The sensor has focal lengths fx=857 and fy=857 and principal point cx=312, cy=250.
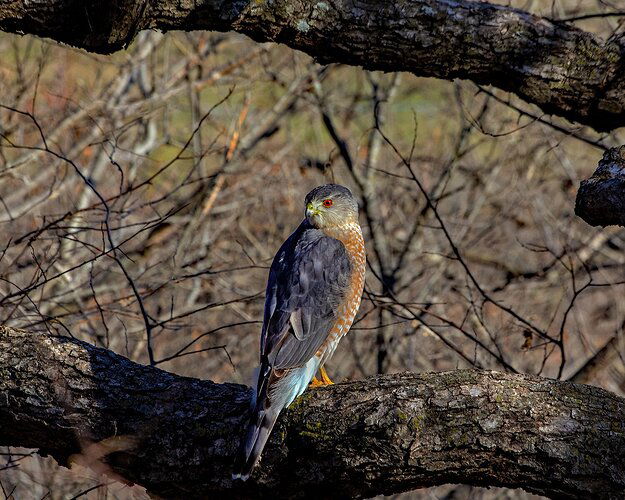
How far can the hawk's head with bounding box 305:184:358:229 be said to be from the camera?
513 cm

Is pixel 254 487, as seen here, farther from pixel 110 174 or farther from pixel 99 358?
pixel 110 174

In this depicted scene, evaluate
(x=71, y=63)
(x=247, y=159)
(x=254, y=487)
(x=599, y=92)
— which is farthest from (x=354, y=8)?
(x=71, y=63)

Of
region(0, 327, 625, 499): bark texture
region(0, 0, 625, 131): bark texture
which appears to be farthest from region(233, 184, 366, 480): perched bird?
region(0, 0, 625, 131): bark texture

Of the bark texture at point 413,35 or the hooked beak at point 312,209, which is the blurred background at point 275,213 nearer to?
the hooked beak at point 312,209

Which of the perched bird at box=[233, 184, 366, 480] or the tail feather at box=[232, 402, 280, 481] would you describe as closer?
the tail feather at box=[232, 402, 280, 481]

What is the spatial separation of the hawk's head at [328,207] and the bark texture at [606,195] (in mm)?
1875

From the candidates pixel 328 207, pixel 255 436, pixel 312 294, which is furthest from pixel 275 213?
pixel 255 436

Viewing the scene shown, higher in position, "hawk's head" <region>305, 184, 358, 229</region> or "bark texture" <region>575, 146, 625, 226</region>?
"hawk's head" <region>305, 184, 358, 229</region>

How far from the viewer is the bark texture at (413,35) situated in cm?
386

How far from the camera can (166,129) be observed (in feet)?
24.5

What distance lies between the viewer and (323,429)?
3.35m

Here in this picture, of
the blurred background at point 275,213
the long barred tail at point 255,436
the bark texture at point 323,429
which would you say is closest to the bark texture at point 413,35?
the bark texture at point 323,429

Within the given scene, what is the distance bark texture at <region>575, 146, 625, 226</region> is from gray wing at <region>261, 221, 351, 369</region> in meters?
1.57

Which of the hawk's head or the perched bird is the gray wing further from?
the hawk's head
